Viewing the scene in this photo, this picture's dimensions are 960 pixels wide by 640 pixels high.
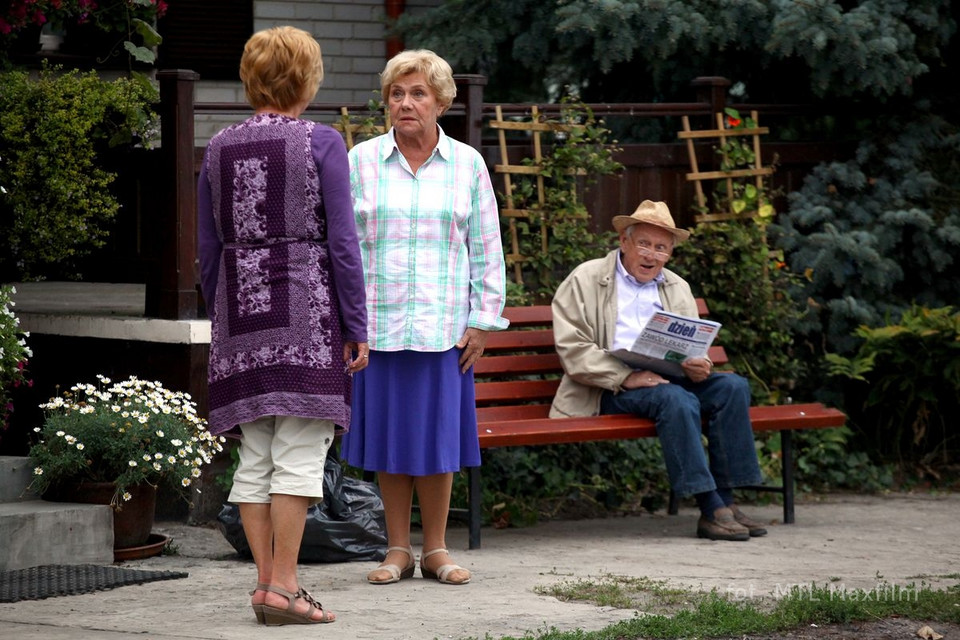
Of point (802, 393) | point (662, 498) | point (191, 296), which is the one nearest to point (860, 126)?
point (802, 393)

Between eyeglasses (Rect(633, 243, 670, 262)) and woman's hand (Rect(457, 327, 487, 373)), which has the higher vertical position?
eyeglasses (Rect(633, 243, 670, 262))

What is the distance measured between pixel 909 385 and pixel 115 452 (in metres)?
4.83

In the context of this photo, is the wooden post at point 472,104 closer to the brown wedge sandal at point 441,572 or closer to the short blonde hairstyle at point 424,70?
the short blonde hairstyle at point 424,70

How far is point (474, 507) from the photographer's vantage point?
670cm

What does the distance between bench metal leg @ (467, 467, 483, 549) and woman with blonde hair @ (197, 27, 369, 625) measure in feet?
6.17

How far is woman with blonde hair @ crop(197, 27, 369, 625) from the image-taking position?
15.6 feet

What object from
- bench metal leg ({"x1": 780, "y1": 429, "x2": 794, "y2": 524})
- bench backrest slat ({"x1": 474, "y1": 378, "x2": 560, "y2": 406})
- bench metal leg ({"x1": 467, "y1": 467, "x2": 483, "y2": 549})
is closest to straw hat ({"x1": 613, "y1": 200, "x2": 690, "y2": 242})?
bench backrest slat ({"x1": 474, "y1": 378, "x2": 560, "y2": 406})

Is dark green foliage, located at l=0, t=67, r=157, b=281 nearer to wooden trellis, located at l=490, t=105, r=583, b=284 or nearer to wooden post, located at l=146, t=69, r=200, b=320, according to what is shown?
wooden post, located at l=146, t=69, r=200, b=320

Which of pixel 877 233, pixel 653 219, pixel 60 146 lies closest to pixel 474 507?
pixel 653 219

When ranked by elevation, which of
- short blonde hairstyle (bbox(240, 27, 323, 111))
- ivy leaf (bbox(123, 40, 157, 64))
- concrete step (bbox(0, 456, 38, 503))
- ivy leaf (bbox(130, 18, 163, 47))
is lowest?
concrete step (bbox(0, 456, 38, 503))

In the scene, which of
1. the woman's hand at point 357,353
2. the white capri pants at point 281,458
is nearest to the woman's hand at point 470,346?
the woman's hand at point 357,353

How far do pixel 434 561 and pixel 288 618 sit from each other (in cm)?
103

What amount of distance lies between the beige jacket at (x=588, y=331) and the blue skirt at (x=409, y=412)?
1510mm

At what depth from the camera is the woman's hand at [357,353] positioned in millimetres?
4879
